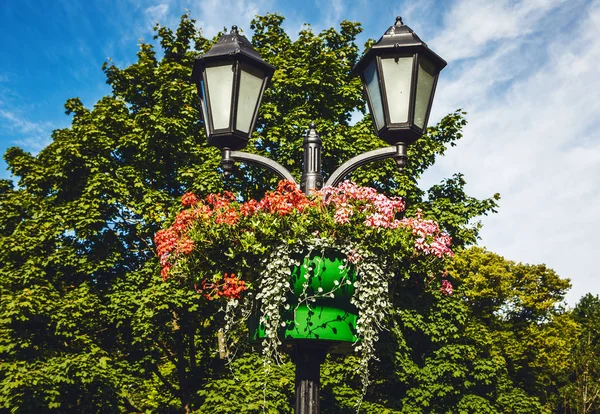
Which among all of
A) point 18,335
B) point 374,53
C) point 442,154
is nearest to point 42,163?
point 18,335

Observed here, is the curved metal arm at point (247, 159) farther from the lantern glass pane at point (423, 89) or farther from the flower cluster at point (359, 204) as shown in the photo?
the lantern glass pane at point (423, 89)

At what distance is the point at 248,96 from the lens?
3285 mm

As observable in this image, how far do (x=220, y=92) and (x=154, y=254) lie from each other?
39.7 ft

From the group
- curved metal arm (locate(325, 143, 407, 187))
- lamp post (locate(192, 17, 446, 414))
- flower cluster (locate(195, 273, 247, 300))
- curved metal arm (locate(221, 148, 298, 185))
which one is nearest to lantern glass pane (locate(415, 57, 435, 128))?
lamp post (locate(192, 17, 446, 414))

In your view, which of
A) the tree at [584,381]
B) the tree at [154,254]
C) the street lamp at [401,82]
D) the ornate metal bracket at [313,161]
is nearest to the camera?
the street lamp at [401,82]

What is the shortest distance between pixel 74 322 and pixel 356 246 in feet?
37.3

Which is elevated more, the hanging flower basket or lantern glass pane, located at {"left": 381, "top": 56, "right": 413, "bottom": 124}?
lantern glass pane, located at {"left": 381, "top": 56, "right": 413, "bottom": 124}

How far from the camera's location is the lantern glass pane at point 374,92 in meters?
3.17

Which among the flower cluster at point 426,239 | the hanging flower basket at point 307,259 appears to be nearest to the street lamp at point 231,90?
the hanging flower basket at point 307,259

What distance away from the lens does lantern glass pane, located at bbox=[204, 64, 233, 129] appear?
3244 millimetres

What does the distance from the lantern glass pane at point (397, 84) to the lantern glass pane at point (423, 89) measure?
83mm

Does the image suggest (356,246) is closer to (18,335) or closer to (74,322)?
(74,322)

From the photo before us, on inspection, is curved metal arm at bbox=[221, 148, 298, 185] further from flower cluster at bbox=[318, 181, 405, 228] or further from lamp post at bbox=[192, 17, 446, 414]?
flower cluster at bbox=[318, 181, 405, 228]

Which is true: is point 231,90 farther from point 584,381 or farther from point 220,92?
point 584,381
